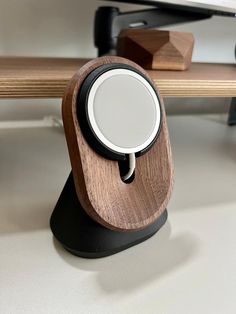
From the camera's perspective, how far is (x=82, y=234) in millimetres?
415

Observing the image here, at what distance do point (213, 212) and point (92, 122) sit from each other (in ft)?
0.98

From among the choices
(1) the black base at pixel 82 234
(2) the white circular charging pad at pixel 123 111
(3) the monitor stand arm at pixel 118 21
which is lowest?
(1) the black base at pixel 82 234

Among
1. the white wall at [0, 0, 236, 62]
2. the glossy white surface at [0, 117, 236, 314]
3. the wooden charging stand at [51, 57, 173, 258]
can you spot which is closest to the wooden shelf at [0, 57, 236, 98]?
the wooden charging stand at [51, 57, 173, 258]

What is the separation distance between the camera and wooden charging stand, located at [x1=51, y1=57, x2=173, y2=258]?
0.38 meters

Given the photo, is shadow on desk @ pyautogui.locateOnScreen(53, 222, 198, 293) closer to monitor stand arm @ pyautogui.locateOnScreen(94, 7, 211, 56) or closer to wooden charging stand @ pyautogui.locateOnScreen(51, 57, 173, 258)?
wooden charging stand @ pyautogui.locateOnScreen(51, 57, 173, 258)

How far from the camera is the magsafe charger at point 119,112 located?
1.25 ft

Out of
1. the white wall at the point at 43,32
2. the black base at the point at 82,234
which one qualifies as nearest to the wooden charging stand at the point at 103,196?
the black base at the point at 82,234

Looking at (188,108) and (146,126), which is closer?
(146,126)

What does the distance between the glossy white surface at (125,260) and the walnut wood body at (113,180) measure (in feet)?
0.22

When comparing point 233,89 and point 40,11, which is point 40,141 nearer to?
point 40,11

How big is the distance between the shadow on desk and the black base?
10 mm

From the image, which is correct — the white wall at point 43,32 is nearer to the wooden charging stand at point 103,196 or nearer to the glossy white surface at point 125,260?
the glossy white surface at point 125,260

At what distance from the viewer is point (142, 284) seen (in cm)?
39

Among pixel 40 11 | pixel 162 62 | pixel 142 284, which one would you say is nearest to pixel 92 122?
pixel 142 284
